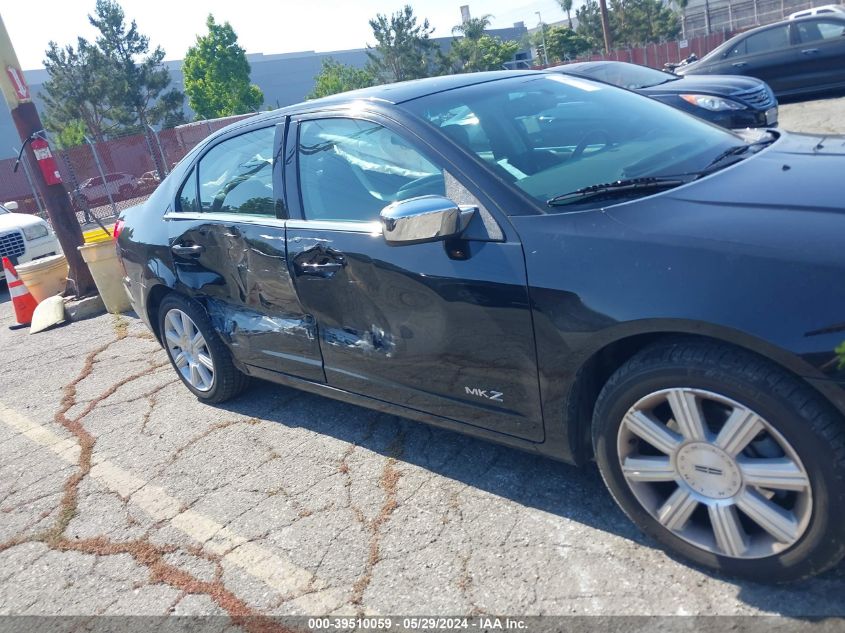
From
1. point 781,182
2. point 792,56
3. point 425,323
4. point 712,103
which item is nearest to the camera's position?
point 781,182

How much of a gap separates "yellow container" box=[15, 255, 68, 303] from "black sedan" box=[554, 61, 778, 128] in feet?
20.4

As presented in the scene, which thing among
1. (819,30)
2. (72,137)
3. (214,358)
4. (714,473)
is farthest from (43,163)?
(72,137)

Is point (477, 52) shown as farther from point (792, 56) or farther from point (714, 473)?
point (714, 473)

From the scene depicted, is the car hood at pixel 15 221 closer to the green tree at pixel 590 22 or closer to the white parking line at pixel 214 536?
the white parking line at pixel 214 536

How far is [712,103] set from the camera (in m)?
8.83

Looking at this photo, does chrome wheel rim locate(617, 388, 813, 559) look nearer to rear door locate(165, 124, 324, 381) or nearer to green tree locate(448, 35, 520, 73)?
rear door locate(165, 124, 324, 381)

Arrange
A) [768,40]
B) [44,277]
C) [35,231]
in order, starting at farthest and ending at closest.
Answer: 1. [768,40]
2. [35,231]
3. [44,277]

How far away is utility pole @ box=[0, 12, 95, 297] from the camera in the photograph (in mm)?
7863

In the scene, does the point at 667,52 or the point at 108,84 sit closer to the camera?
the point at 667,52

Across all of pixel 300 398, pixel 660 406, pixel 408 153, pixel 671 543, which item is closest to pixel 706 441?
pixel 660 406

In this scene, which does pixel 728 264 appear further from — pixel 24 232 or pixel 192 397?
pixel 24 232

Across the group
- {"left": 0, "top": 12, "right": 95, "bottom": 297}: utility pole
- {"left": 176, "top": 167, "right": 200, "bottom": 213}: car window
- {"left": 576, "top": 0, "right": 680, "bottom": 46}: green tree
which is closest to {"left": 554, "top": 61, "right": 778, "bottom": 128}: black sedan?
{"left": 176, "top": 167, "right": 200, "bottom": 213}: car window

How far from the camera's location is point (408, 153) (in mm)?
3160

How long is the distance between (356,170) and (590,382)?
1472mm
